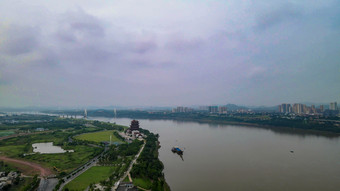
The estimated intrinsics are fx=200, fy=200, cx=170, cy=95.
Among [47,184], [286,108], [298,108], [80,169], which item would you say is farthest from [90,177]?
[286,108]

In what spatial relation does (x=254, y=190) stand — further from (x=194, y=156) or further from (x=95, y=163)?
(x=95, y=163)

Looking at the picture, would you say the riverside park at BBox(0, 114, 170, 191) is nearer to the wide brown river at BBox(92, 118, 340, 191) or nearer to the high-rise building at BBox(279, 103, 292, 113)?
the wide brown river at BBox(92, 118, 340, 191)

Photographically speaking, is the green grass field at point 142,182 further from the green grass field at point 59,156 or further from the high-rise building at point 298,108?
the high-rise building at point 298,108

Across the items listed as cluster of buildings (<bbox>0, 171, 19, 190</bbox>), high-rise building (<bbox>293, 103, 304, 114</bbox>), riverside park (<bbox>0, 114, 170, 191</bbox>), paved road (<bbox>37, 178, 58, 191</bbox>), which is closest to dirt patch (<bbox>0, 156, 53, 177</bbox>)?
riverside park (<bbox>0, 114, 170, 191</bbox>)

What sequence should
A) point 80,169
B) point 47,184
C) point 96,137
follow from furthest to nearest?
point 96,137
point 80,169
point 47,184

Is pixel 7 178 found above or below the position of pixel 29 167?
above

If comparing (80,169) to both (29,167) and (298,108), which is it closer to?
(29,167)
